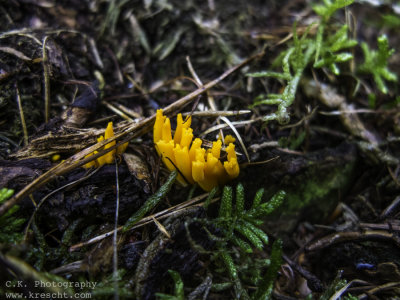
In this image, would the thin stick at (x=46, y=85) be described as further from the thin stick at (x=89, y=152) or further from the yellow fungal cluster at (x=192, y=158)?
the yellow fungal cluster at (x=192, y=158)

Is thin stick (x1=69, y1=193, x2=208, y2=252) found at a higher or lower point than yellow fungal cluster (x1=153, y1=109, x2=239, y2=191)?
lower

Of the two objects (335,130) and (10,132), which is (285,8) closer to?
(335,130)

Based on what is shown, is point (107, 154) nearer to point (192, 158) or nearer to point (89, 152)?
point (89, 152)

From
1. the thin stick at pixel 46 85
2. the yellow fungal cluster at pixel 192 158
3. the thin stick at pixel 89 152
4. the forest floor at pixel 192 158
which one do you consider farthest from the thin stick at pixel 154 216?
the thin stick at pixel 46 85

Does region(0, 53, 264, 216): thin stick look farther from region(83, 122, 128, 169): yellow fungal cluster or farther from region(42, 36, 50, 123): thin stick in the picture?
region(42, 36, 50, 123): thin stick

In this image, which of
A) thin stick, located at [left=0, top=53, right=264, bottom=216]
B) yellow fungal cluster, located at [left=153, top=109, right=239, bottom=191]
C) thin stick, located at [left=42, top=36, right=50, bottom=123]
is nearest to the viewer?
thin stick, located at [left=0, top=53, right=264, bottom=216]

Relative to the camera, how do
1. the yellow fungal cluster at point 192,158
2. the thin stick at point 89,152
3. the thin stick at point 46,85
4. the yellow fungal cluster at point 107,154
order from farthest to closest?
the thin stick at point 46,85
the yellow fungal cluster at point 107,154
the yellow fungal cluster at point 192,158
the thin stick at point 89,152

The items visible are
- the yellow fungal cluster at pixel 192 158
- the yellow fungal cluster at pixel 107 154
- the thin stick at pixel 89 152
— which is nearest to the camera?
the thin stick at pixel 89 152

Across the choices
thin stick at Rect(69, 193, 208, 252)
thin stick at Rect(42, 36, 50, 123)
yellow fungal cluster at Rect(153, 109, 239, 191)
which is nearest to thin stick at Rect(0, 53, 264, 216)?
yellow fungal cluster at Rect(153, 109, 239, 191)
